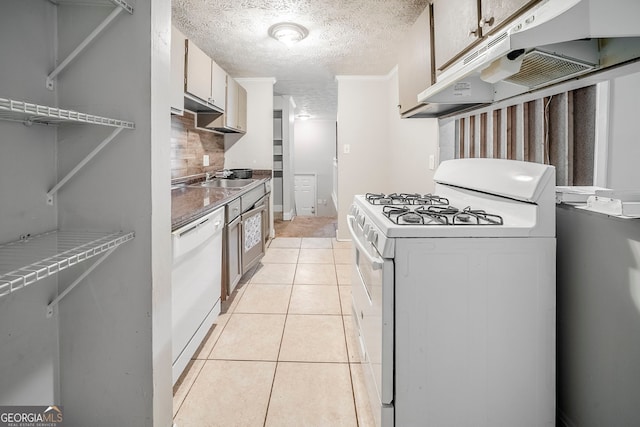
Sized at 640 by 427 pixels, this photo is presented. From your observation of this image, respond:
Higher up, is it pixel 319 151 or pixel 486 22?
pixel 319 151

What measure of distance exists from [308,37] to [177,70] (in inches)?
50.6

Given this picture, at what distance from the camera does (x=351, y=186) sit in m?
4.50

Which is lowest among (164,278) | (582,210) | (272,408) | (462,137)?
(272,408)

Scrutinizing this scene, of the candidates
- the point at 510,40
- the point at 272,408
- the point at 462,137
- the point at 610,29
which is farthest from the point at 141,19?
the point at 462,137

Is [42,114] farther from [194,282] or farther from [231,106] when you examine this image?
[231,106]

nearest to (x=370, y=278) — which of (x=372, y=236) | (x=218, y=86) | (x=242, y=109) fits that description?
(x=372, y=236)

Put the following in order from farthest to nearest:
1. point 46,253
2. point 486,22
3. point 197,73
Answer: point 197,73, point 486,22, point 46,253

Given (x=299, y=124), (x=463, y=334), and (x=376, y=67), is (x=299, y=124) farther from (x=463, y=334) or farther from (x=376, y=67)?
(x=463, y=334)

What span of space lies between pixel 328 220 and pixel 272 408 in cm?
503

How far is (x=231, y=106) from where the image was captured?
3.66 metres

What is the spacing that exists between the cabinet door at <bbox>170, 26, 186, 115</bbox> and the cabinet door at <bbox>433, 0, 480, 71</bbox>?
5.40ft

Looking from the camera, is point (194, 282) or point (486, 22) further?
point (194, 282)

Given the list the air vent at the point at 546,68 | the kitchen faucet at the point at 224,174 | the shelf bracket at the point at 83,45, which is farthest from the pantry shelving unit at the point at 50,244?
the kitchen faucet at the point at 224,174

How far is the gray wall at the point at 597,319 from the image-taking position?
101 centimetres
